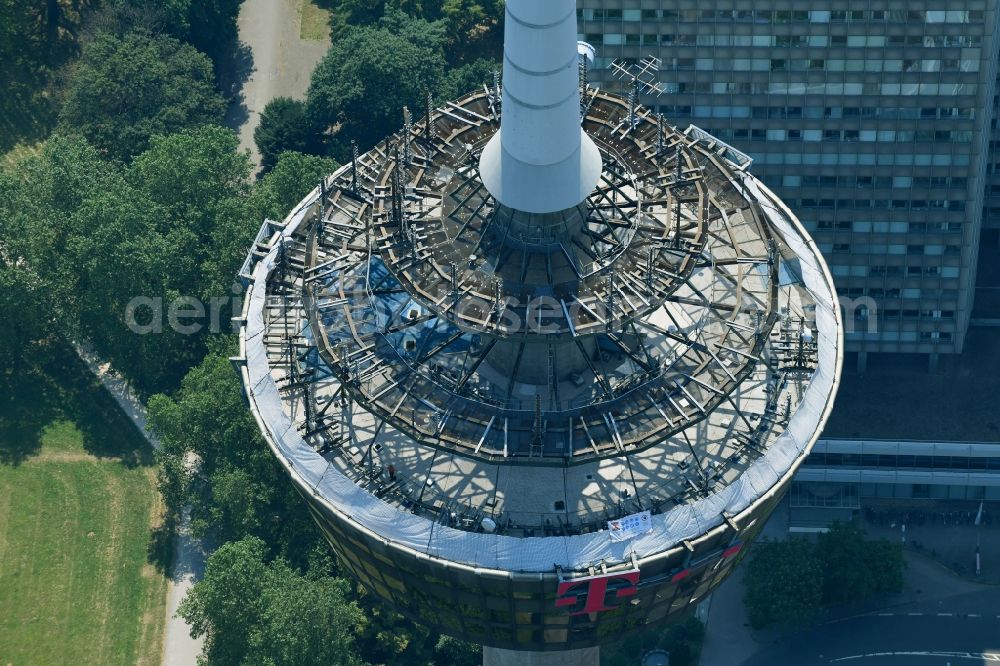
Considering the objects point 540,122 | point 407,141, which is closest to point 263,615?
point 407,141

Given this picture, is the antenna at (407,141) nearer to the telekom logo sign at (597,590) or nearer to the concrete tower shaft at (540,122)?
the concrete tower shaft at (540,122)

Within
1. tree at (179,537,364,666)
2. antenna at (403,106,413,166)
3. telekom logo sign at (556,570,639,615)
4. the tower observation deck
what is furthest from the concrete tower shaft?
tree at (179,537,364,666)

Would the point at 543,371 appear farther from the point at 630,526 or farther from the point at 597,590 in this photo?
the point at 597,590

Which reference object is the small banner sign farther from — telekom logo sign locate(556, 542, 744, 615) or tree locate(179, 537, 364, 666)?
tree locate(179, 537, 364, 666)

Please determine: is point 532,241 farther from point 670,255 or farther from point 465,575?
point 465,575

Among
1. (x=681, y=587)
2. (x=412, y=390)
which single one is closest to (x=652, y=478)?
(x=681, y=587)
